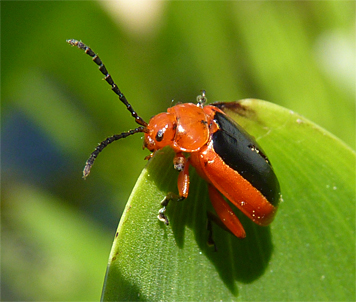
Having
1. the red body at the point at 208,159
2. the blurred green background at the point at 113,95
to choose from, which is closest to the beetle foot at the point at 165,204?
the red body at the point at 208,159

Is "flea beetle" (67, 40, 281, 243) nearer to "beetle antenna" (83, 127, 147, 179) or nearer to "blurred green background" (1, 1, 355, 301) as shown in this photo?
"beetle antenna" (83, 127, 147, 179)

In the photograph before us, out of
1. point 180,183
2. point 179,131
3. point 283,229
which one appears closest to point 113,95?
point 179,131

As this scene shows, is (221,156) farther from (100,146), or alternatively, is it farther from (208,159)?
(100,146)

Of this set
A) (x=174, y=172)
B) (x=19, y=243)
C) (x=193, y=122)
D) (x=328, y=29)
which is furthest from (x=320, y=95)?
(x=19, y=243)

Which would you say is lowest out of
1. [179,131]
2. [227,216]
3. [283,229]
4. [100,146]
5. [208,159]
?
[283,229]

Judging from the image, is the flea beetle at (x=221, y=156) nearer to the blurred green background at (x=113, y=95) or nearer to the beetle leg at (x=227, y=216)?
the beetle leg at (x=227, y=216)

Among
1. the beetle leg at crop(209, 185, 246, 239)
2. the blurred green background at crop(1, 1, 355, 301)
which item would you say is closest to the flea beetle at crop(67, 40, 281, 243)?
the beetle leg at crop(209, 185, 246, 239)
